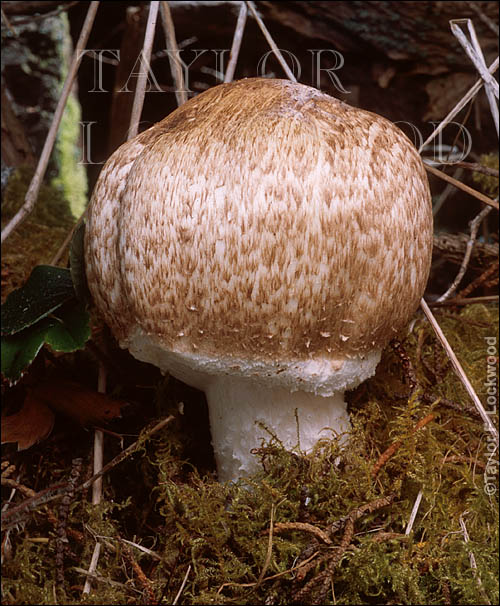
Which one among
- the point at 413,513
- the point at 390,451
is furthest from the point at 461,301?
the point at 413,513

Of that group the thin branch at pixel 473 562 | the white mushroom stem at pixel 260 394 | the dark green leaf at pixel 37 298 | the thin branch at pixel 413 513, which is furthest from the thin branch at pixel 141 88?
the thin branch at pixel 473 562

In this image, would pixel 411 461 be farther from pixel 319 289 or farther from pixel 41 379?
pixel 41 379

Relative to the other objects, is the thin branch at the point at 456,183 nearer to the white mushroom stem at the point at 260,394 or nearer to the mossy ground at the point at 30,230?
the white mushroom stem at the point at 260,394

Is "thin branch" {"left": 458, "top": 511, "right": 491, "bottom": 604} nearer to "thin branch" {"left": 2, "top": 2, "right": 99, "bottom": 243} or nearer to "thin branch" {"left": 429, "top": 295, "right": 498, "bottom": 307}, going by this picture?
"thin branch" {"left": 429, "top": 295, "right": 498, "bottom": 307}

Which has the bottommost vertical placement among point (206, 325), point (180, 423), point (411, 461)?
point (180, 423)

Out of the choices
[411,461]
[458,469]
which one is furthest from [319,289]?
[458,469]
